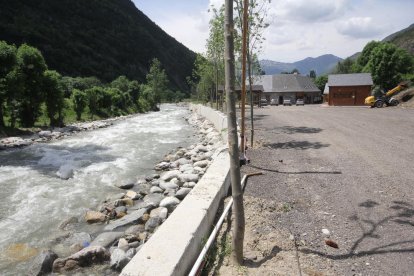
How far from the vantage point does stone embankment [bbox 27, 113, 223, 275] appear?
5.59m

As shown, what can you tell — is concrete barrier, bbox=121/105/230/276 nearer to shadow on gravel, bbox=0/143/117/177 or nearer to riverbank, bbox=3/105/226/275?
riverbank, bbox=3/105/226/275

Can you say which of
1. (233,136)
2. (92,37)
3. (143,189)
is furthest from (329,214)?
(92,37)

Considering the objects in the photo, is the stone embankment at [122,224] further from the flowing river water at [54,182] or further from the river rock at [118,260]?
the flowing river water at [54,182]

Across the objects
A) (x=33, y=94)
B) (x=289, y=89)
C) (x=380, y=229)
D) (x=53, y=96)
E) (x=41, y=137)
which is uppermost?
(x=33, y=94)

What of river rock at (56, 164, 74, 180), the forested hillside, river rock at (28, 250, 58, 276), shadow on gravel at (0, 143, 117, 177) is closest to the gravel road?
river rock at (28, 250, 58, 276)

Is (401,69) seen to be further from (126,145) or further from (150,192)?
(150,192)

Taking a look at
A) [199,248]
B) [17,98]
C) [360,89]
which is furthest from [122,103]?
[199,248]

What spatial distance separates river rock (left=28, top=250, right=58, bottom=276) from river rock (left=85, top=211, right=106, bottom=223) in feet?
5.85

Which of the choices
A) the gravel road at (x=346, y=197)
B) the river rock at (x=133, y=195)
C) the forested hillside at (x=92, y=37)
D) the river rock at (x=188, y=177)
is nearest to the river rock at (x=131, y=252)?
the gravel road at (x=346, y=197)

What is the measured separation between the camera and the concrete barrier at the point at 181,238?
13.3ft

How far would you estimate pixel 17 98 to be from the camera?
2066cm

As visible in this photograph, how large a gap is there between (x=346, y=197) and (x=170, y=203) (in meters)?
3.98

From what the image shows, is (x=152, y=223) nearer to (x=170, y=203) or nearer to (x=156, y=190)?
(x=170, y=203)

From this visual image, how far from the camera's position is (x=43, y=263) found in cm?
550
